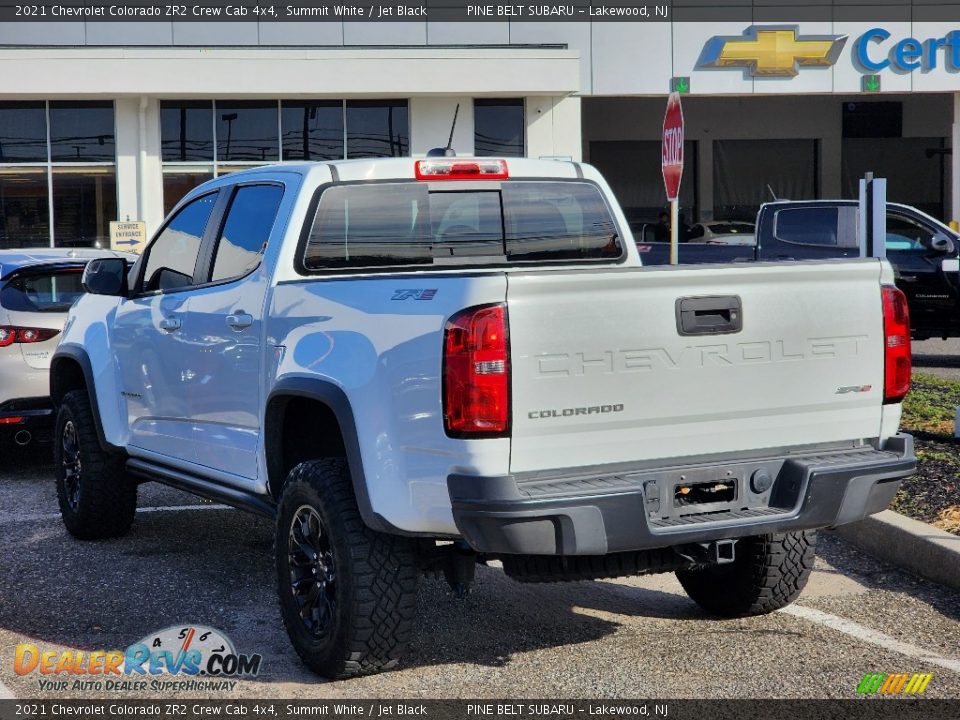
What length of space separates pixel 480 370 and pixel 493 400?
102 millimetres

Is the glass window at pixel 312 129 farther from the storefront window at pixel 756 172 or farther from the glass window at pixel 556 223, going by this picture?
the glass window at pixel 556 223

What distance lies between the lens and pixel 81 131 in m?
25.7

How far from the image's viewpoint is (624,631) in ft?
18.0

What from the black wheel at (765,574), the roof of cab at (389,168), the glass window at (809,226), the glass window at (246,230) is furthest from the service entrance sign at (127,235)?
the black wheel at (765,574)

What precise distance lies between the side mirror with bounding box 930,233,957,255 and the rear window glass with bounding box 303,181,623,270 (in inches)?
382

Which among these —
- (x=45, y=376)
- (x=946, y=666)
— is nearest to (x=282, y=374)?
(x=946, y=666)

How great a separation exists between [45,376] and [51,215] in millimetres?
17672

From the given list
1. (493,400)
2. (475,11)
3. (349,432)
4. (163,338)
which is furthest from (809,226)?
(475,11)

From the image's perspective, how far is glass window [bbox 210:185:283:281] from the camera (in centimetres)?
562

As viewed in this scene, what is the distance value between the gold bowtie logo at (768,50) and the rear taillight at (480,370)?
25.2m

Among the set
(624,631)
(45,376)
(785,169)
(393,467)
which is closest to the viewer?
(393,467)

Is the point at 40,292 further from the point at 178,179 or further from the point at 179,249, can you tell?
the point at 178,179

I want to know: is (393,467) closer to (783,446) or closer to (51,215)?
(783,446)

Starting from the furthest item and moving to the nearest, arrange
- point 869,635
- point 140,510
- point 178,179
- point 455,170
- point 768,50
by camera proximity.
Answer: point 768,50
point 178,179
point 140,510
point 455,170
point 869,635
